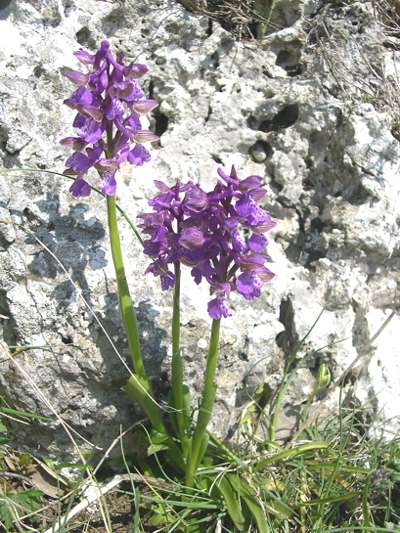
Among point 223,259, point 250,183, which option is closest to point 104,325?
point 223,259

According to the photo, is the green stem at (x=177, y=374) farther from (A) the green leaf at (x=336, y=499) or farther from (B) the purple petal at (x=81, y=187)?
(A) the green leaf at (x=336, y=499)

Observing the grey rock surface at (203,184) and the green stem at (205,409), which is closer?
the green stem at (205,409)

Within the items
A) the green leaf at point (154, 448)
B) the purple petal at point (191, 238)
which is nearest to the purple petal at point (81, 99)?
the purple petal at point (191, 238)

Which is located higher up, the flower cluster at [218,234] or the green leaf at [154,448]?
the flower cluster at [218,234]

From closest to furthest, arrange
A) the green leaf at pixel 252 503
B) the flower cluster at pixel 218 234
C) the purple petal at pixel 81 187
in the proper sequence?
the flower cluster at pixel 218 234, the purple petal at pixel 81 187, the green leaf at pixel 252 503

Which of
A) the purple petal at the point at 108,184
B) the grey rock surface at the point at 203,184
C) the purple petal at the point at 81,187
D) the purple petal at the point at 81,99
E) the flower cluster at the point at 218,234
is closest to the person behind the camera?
→ the flower cluster at the point at 218,234
